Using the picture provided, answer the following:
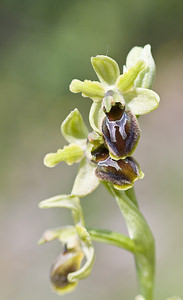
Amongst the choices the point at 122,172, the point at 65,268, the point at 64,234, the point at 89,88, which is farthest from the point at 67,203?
the point at 89,88

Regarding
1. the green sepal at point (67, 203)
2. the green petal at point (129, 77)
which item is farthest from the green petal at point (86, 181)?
the green petal at point (129, 77)

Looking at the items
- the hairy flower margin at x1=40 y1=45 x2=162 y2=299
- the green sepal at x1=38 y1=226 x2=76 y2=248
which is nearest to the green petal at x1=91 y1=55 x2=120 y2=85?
the hairy flower margin at x1=40 y1=45 x2=162 y2=299

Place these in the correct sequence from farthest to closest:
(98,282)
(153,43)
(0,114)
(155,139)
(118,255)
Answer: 1. (153,43)
2. (0,114)
3. (155,139)
4. (118,255)
5. (98,282)

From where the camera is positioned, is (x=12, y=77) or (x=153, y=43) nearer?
(x=12, y=77)

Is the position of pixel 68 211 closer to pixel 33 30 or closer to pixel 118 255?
pixel 118 255

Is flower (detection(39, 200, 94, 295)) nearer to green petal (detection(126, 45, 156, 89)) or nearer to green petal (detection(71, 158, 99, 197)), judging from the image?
green petal (detection(71, 158, 99, 197))

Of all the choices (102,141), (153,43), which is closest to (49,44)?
(153,43)
